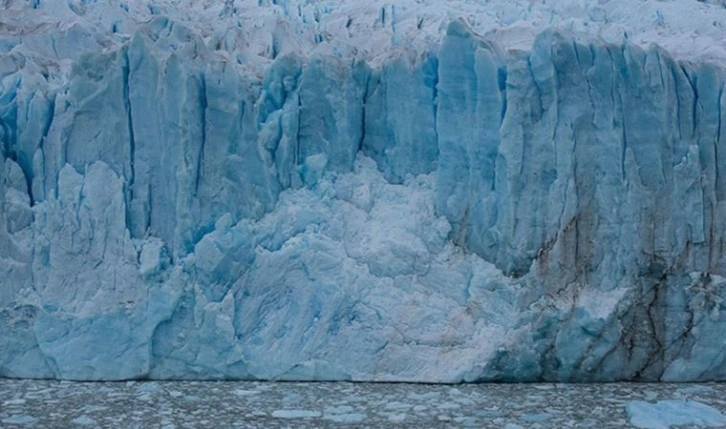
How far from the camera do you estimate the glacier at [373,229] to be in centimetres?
390

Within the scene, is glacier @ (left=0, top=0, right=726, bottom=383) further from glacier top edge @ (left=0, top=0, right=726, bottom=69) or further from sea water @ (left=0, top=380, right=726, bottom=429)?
glacier top edge @ (left=0, top=0, right=726, bottom=69)

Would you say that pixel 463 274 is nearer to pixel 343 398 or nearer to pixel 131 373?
pixel 343 398

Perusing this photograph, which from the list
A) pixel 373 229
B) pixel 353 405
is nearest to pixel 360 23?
pixel 373 229

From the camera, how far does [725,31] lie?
185 inches

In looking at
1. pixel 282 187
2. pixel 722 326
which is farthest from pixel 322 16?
pixel 722 326

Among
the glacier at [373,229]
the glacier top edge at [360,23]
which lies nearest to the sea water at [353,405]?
the glacier at [373,229]

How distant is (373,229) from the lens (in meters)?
4.03

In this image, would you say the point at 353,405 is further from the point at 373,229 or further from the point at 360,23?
the point at 360,23

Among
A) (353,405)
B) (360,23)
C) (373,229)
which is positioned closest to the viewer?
(353,405)

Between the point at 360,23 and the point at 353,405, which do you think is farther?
the point at 360,23

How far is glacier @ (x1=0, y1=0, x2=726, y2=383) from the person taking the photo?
3896 millimetres

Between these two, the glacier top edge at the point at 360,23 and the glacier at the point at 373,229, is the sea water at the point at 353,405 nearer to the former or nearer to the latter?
the glacier at the point at 373,229

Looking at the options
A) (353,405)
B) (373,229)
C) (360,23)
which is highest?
(360,23)

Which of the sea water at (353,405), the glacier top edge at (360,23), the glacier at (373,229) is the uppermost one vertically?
the glacier top edge at (360,23)
